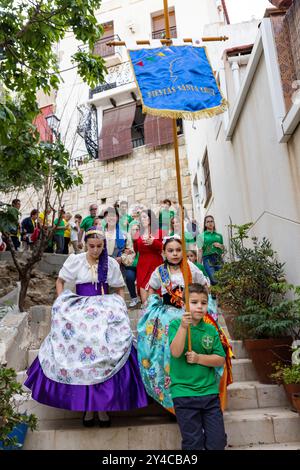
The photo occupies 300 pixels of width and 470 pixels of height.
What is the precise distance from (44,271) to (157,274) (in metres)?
6.13

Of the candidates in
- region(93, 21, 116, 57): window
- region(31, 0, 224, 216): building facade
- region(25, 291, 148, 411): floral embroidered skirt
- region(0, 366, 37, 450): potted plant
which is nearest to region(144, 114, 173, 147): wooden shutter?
region(31, 0, 224, 216): building facade

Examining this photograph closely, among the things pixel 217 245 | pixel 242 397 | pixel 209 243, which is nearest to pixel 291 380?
pixel 242 397

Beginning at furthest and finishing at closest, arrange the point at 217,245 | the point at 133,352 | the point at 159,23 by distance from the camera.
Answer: the point at 159,23 < the point at 217,245 < the point at 133,352

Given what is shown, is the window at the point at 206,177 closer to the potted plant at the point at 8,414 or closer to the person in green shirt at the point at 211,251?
the person in green shirt at the point at 211,251

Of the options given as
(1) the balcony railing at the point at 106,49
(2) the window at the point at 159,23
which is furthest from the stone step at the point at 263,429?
(1) the balcony railing at the point at 106,49

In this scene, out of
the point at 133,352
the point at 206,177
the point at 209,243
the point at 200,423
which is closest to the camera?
the point at 200,423

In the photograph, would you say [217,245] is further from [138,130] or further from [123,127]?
[138,130]

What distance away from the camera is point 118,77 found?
18500 mm

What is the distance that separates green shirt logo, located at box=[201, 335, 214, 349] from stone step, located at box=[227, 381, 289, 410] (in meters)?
0.97

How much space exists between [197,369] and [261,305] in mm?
1636

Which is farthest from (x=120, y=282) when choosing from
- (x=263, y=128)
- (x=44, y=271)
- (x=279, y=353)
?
(x=44, y=271)

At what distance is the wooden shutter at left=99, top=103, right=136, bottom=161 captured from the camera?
667 inches

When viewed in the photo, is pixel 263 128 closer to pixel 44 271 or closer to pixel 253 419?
pixel 253 419

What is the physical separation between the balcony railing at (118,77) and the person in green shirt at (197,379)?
55.4 feet
